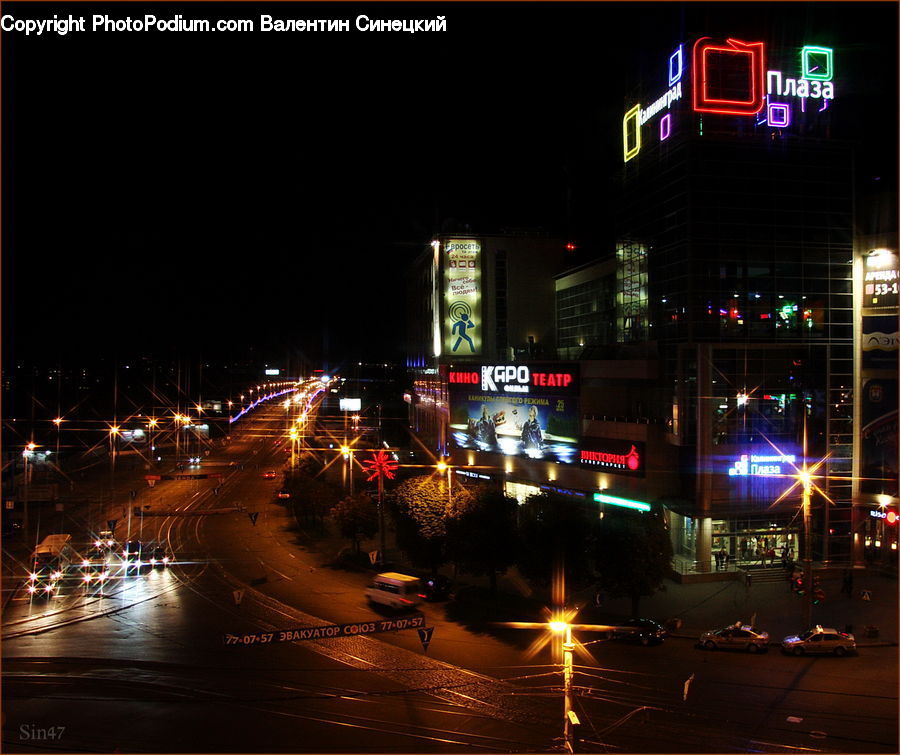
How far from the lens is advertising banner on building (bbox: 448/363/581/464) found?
1697 inches

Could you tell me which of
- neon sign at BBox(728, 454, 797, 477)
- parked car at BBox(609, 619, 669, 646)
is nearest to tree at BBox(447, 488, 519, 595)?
parked car at BBox(609, 619, 669, 646)

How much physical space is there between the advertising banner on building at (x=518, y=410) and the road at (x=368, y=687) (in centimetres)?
1716

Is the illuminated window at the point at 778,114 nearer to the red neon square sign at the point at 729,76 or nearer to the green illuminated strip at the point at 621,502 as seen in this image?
the red neon square sign at the point at 729,76

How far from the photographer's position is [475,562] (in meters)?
29.6

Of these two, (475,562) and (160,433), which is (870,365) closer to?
(475,562)

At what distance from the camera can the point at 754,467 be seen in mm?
33500

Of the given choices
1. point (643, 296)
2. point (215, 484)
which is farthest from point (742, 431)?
point (215, 484)

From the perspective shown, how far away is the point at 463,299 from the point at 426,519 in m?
30.7

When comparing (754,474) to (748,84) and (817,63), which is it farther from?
(817,63)

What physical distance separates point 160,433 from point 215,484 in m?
29.1

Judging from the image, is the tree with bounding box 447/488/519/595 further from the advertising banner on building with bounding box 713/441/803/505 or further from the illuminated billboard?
the illuminated billboard

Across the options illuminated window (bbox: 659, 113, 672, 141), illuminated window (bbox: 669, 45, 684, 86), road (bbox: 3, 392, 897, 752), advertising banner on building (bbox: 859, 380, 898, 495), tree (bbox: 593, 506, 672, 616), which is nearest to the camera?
road (bbox: 3, 392, 897, 752)

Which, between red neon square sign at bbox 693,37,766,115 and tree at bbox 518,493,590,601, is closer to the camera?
tree at bbox 518,493,590,601

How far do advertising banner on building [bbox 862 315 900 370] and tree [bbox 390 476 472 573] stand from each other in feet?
74.1
